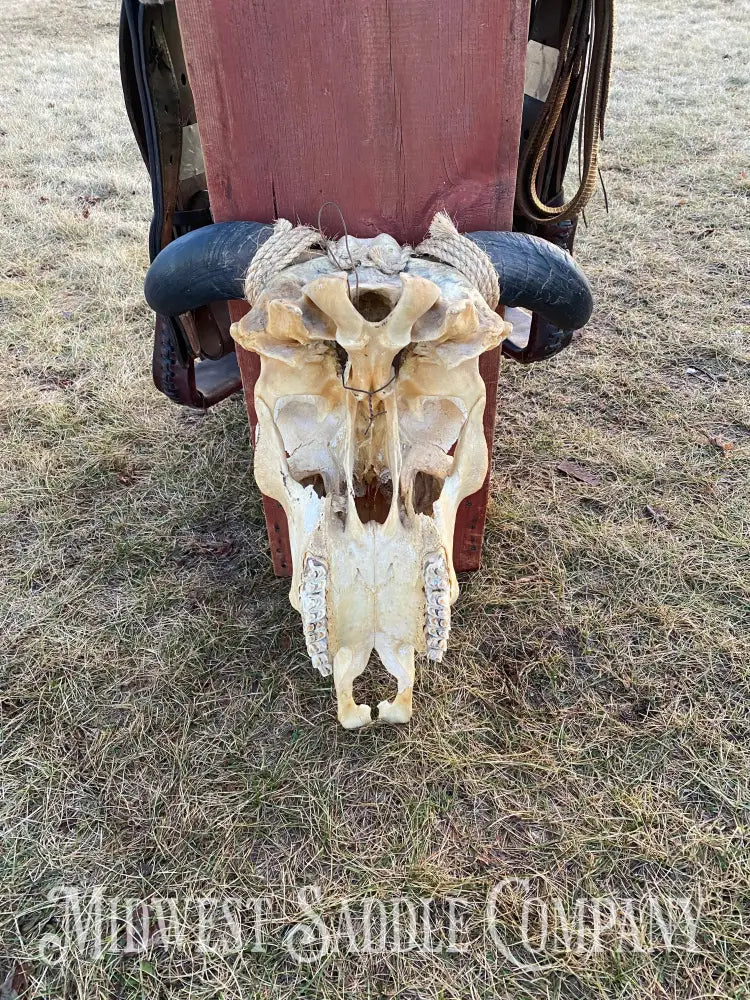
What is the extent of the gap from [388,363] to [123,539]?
6.54 feet

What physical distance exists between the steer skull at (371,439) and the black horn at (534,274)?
18 cm

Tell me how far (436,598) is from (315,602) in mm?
278

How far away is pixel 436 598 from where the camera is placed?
1.60 m

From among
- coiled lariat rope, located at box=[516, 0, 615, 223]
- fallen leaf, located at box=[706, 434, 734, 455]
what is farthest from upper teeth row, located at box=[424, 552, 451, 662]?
fallen leaf, located at box=[706, 434, 734, 455]

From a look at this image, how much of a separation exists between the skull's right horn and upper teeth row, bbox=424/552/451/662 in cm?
77

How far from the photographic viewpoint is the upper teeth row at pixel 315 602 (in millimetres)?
1566

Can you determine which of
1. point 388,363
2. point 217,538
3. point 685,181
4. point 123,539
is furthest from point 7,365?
point 685,181

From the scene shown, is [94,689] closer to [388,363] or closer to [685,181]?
[388,363]

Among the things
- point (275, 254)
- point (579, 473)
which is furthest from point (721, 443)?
point (275, 254)

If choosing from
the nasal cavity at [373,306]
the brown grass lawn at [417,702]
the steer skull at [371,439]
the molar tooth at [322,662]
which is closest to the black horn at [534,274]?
the steer skull at [371,439]

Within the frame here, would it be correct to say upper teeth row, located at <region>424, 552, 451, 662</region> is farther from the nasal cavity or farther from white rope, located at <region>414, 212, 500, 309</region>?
white rope, located at <region>414, 212, 500, 309</region>

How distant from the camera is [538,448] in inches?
139

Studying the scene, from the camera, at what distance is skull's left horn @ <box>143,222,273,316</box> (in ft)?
5.91

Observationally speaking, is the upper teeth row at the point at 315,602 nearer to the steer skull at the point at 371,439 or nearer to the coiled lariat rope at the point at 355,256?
the steer skull at the point at 371,439
